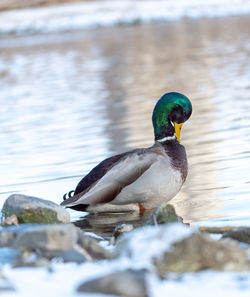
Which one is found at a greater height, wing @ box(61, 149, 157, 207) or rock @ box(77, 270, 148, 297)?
wing @ box(61, 149, 157, 207)

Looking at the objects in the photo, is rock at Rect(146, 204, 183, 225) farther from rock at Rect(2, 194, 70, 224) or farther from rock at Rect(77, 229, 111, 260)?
rock at Rect(2, 194, 70, 224)

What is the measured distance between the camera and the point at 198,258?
3621 mm

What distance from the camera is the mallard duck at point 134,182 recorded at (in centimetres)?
543

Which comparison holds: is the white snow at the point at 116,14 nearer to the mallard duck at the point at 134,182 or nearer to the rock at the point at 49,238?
the mallard duck at the point at 134,182

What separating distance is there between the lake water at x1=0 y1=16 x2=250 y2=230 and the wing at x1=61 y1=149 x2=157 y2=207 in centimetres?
38

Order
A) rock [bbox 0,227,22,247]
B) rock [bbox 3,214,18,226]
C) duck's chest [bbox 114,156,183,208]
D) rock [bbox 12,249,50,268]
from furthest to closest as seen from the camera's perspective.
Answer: duck's chest [bbox 114,156,183,208] < rock [bbox 3,214,18,226] < rock [bbox 0,227,22,247] < rock [bbox 12,249,50,268]

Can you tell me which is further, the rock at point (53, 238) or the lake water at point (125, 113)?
the lake water at point (125, 113)

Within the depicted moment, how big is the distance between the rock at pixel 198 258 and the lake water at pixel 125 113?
4.58 feet

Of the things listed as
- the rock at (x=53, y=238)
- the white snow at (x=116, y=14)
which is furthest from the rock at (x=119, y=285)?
the white snow at (x=116, y=14)

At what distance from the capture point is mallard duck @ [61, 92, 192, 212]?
5426 mm

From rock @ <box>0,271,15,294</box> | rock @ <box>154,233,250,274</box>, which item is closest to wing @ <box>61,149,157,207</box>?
rock @ <box>154,233,250,274</box>

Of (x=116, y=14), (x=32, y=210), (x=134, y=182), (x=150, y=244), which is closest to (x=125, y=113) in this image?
(x=134, y=182)

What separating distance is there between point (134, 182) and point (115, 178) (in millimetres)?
123

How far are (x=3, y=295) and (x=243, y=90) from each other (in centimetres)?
862
